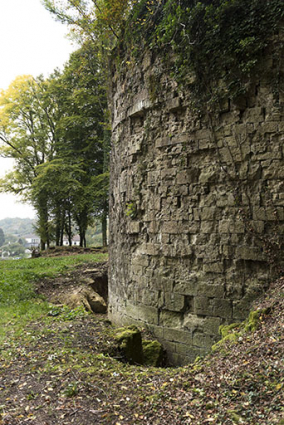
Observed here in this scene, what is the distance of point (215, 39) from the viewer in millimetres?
5371

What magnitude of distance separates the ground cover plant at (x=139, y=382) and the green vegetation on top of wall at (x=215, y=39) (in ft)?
10.8

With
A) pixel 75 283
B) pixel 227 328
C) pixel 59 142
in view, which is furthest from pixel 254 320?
pixel 59 142

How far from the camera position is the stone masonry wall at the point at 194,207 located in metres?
5.01

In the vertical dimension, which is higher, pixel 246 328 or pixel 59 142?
pixel 59 142

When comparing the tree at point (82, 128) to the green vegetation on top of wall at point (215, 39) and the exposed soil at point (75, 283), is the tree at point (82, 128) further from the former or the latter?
the green vegetation on top of wall at point (215, 39)

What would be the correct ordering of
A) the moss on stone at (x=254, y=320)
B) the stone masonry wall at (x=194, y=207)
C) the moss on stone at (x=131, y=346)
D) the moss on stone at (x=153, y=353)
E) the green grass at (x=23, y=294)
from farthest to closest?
the green grass at (x=23, y=294) < the moss on stone at (x=153, y=353) < the moss on stone at (x=131, y=346) < the stone masonry wall at (x=194, y=207) < the moss on stone at (x=254, y=320)

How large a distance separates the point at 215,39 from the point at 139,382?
207 inches

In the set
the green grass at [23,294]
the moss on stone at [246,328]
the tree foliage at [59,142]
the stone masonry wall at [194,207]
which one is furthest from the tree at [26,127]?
the moss on stone at [246,328]

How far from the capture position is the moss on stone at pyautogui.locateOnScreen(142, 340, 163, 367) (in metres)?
5.58

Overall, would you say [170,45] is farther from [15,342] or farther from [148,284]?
[15,342]

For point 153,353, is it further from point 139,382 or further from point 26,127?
point 26,127

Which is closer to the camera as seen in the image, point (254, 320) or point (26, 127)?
point (254, 320)

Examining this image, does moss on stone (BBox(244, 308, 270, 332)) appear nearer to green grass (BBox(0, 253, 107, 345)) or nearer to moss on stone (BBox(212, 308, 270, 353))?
moss on stone (BBox(212, 308, 270, 353))

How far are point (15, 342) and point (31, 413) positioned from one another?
231 cm
